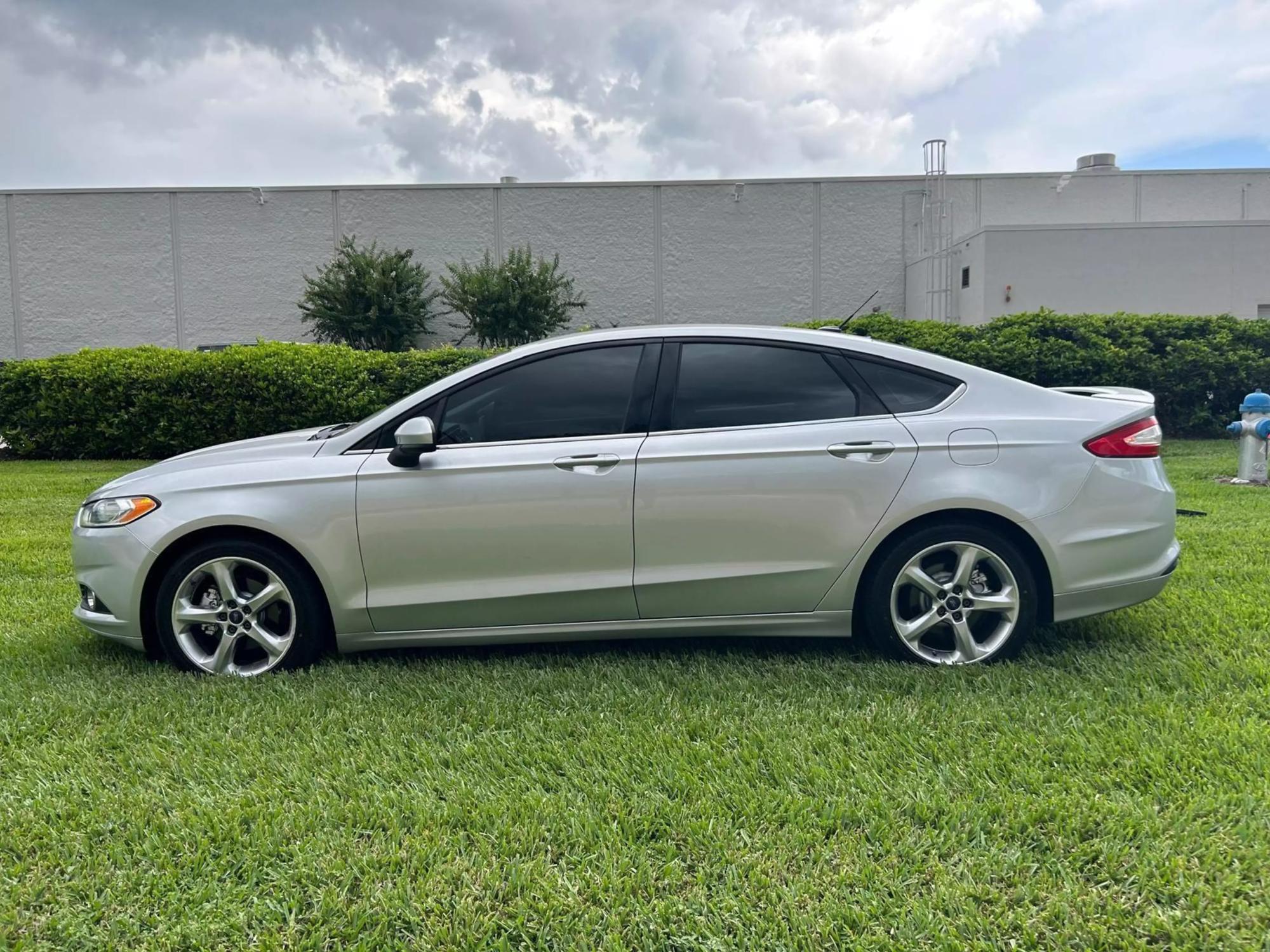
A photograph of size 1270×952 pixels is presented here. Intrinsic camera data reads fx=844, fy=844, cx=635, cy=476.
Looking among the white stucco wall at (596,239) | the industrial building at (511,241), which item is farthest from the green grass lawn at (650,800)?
the white stucco wall at (596,239)

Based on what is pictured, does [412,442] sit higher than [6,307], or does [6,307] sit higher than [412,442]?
[6,307]

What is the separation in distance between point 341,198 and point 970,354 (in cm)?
1700

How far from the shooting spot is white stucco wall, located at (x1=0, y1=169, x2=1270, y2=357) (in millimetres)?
21938

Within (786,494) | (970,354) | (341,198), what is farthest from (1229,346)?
(341,198)

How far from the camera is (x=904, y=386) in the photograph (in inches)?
152

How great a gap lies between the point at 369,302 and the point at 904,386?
18110 millimetres

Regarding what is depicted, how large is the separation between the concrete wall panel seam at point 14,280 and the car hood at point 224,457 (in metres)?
22.7

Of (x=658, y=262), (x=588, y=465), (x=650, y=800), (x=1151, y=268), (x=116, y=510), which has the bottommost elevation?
(x=650, y=800)

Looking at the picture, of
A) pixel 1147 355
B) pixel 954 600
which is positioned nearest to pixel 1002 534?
pixel 954 600

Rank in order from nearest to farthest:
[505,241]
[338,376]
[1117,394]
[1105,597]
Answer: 1. [1105,597]
2. [1117,394]
3. [338,376]
4. [505,241]

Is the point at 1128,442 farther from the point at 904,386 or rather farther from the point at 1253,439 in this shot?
the point at 1253,439

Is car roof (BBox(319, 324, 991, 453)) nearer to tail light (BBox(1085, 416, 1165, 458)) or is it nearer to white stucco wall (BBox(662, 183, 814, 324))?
tail light (BBox(1085, 416, 1165, 458))

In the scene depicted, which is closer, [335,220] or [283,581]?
[283,581]

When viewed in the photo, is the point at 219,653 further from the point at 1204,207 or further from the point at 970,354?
the point at 1204,207
